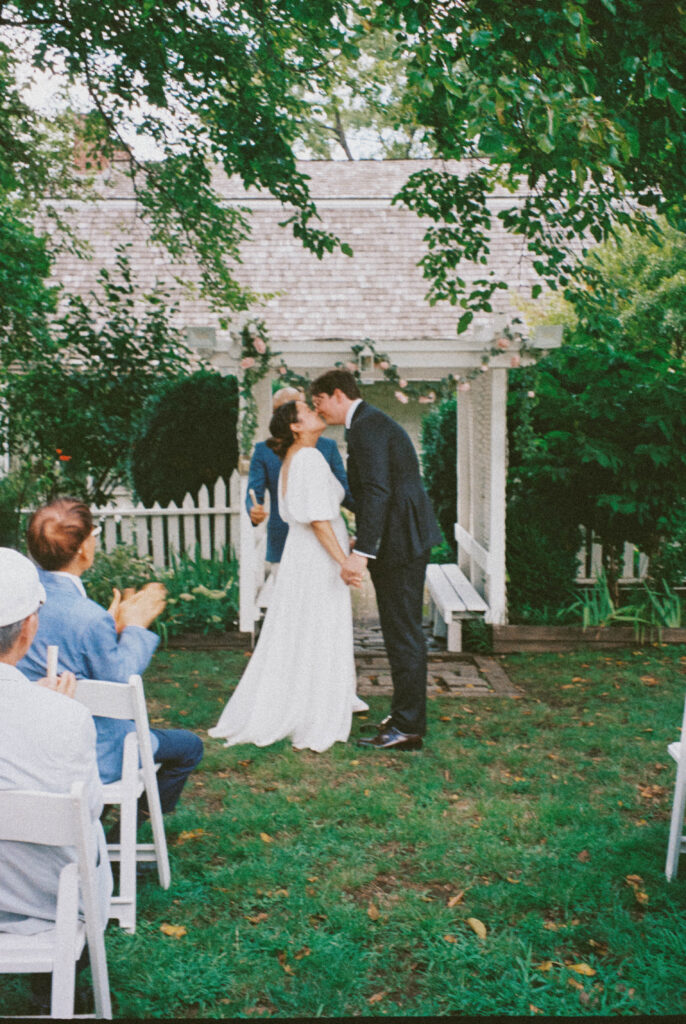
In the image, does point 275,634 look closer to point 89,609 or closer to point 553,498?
point 89,609

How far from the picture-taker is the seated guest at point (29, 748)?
2.18 meters

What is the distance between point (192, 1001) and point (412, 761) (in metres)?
2.33

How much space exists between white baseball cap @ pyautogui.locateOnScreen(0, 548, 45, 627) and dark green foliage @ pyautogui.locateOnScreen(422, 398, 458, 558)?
9.54 meters

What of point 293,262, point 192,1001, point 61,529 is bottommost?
point 192,1001

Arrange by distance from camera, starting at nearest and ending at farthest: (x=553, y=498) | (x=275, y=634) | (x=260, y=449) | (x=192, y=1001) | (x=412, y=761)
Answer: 1. (x=192, y=1001)
2. (x=412, y=761)
3. (x=275, y=634)
4. (x=260, y=449)
5. (x=553, y=498)

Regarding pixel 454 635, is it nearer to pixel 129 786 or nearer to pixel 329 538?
pixel 329 538

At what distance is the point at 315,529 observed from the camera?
5242mm

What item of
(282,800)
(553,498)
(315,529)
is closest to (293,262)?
(553,498)

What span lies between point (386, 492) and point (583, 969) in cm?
273

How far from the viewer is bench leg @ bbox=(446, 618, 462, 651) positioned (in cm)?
788

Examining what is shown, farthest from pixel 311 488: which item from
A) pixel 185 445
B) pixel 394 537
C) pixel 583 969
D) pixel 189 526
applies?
pixel 185 445

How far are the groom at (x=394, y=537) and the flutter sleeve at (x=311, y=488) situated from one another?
0.53ft

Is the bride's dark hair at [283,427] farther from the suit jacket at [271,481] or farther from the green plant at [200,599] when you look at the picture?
the green plant at [200,599]

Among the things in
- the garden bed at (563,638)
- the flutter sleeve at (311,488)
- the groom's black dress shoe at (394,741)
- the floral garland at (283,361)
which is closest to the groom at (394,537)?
the groom's black dress shoe at (394,741)
